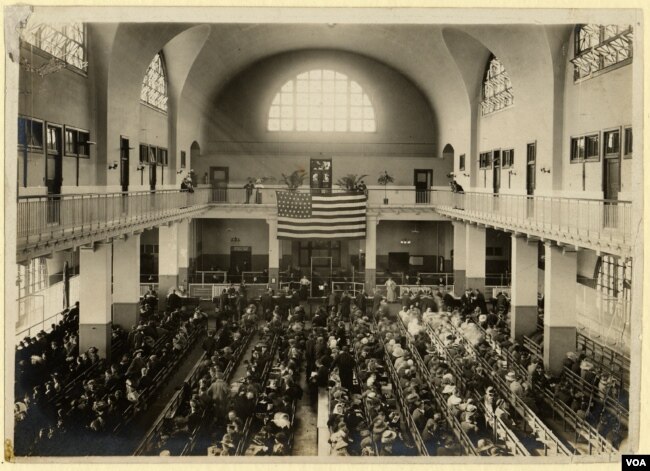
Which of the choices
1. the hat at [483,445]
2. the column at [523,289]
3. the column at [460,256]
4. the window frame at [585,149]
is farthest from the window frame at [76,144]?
the column at [460,256]

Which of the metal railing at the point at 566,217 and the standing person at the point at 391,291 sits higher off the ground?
the metal railing at the point at 566,217

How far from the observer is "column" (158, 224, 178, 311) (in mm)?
21312

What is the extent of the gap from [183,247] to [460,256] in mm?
12152

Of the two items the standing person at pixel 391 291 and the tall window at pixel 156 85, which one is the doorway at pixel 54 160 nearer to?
the tall window at pixel 156 85

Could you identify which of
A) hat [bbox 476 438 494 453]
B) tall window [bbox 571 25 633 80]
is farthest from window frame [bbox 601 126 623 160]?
hat [bbox 476 438 494 453]

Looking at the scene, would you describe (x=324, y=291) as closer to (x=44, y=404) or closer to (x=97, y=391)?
(x=97, y=391)

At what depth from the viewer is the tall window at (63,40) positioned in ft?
39.0

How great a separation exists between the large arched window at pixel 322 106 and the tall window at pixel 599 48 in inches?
657

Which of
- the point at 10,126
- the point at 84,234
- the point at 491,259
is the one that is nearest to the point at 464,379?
the point at 84,234

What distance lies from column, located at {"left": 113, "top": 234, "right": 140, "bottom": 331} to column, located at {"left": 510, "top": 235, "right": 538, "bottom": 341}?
11698 millimetres

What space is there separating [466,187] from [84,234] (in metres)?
19.6

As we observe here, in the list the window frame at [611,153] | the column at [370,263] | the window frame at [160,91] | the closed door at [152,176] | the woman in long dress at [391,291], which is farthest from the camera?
the closed door at [152,176]

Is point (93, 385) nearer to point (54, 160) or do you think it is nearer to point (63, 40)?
point (54, 160)

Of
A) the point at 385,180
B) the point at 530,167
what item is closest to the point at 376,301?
the point at 530,167
